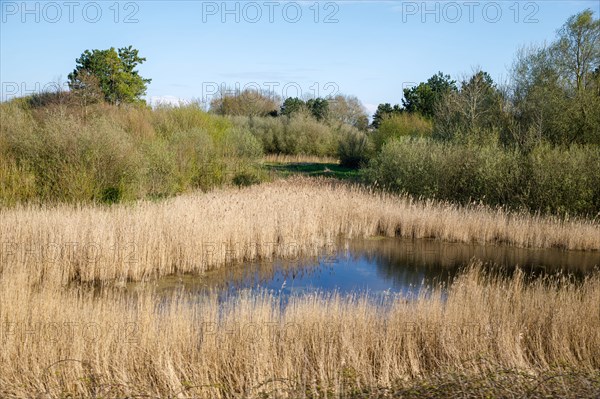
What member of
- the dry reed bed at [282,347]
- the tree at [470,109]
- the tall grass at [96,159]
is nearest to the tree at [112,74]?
the tall grass at [96,159]

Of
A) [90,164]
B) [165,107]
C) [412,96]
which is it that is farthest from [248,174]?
[412,96]

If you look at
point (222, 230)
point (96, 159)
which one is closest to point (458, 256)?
point (222, 230)

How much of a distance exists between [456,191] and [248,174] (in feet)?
25.9

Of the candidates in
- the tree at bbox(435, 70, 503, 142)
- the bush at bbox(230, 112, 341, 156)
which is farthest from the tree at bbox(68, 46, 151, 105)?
the tree at bbox(435, 70, 503, 142)

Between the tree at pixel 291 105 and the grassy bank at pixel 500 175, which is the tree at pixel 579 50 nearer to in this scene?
the grassy bank at pixel 500 175

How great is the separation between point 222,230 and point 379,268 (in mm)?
3481

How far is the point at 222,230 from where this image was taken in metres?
11.1

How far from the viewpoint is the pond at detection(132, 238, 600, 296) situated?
32.1 ft

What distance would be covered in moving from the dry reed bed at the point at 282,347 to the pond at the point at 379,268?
2.27 meters

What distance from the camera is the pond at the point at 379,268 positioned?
9773 millimetres

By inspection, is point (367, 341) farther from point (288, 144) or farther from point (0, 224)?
point (288, 144)

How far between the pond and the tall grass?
16.2 ft

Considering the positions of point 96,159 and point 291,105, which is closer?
point 96,159

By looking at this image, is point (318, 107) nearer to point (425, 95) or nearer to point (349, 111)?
point (349, 111)
